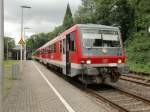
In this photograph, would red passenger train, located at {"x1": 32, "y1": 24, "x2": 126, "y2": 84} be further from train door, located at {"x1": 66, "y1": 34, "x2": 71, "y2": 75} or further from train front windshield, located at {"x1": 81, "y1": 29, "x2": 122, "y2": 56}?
train door, located at {"x1": 66, "y1": 34, "x2": 71, "y2": 75}

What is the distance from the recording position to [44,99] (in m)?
13.1

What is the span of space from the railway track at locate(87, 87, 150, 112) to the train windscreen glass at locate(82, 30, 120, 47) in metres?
2.16

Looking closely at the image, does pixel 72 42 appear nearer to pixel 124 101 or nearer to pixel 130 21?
pixel 124 101

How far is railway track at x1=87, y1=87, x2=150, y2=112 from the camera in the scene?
10.7 metres

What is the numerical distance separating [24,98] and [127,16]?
1488 inches

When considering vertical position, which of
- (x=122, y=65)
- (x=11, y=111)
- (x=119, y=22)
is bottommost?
(x=11, y=111)

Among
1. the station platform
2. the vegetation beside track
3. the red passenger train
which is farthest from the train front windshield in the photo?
the vegetation beside track

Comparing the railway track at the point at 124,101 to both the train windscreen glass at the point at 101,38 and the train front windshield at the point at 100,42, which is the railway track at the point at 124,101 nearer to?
the train front windshield at the point at 100,42

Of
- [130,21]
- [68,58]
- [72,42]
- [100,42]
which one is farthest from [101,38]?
[130,21]

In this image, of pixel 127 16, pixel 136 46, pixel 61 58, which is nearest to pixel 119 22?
pixel 127 16

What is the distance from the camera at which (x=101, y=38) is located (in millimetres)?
16203

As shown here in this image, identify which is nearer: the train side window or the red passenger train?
the red passenger train

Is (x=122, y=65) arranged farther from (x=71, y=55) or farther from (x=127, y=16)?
(x=127, y=16)

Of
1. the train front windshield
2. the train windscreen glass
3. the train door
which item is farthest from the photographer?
the train door
